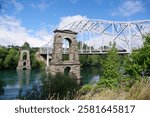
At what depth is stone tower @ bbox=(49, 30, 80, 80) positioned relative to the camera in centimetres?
4184

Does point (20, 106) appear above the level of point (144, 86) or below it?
below

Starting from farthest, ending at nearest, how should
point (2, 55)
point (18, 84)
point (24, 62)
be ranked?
1. point (24, 62)
2. point (2, 55)
3. point (18, 84)

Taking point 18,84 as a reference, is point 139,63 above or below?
above

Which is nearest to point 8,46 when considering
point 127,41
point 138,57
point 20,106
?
point 127,41

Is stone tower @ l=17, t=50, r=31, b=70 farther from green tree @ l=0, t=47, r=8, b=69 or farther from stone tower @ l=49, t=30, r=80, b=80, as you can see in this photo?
stone tower @ l=49, t=30, r=80, b=80

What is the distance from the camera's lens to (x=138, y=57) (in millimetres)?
22172

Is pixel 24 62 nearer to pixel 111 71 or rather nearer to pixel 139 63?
pixel 111 71

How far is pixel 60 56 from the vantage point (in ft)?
138

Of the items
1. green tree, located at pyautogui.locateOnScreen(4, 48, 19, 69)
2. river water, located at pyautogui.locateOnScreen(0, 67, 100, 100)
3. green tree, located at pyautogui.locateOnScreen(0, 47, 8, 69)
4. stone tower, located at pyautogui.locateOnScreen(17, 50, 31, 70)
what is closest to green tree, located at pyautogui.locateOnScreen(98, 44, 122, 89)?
river water, located at pyautogui.locateOnScreen(0, 67, 100, 100)

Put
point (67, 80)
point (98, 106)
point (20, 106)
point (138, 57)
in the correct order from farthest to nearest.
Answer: point (138, 57), point (67, 80), point (20, 106), point (98, 106)

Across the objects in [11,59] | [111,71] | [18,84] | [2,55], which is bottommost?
[18,84]

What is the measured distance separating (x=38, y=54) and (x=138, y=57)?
218ft

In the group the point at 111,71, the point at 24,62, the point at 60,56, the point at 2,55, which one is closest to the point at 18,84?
the point at 60,56

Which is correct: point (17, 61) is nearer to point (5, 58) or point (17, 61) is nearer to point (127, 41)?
point (5, 58)
